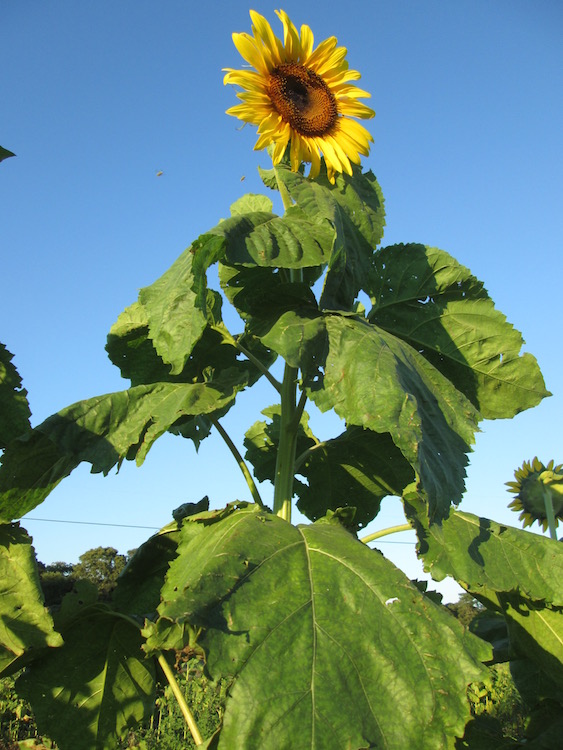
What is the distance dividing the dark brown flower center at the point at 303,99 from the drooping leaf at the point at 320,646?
4.10ft

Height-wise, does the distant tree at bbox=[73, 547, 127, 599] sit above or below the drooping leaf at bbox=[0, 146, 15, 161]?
above

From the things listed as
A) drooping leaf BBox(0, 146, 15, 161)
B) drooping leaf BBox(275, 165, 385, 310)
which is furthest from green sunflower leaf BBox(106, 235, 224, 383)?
drooping leaf BBox(0, 146, 15, 161)

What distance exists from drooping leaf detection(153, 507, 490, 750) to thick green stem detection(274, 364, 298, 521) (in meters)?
0.38

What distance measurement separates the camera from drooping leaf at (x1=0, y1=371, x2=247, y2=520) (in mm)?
1861

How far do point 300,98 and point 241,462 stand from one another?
3.73 feet

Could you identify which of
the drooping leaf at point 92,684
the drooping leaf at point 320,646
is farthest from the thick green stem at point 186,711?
the drooping leaf at point 320,646

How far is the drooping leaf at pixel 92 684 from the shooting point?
2.22 m

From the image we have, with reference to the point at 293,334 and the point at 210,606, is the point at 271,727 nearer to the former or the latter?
the point at 210,606

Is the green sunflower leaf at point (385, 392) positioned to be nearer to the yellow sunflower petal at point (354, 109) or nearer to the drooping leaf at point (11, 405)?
the drooping leaf at point (11, 405)

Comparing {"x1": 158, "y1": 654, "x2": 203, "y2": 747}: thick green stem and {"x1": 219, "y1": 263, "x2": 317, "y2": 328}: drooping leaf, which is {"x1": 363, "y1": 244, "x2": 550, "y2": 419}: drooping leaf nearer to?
{"x1": 219, "y1": 263, "x2": 317, "y2": 328}: drooping leaf

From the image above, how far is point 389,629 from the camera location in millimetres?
1612

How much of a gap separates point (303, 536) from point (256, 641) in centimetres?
32

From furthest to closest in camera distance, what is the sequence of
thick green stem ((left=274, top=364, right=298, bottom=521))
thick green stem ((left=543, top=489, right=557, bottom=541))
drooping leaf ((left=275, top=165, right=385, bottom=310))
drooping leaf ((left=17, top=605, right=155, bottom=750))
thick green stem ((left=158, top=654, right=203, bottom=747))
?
thick green stem ((left=543, top=489, right=557, bottom=541)) < drooping leaf ((left=17, top=605, right=155, bottom=750)) < thick green stem ((left=274, top=364, right=298, bottom=521)) < drooping leaf ((left=275, top=165, right=385, bottom=310)) < thick green stem ((left=158, top=654, right=203, bottom=747))

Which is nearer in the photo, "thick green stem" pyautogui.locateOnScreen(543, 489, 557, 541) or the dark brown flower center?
the dark brown flower center
